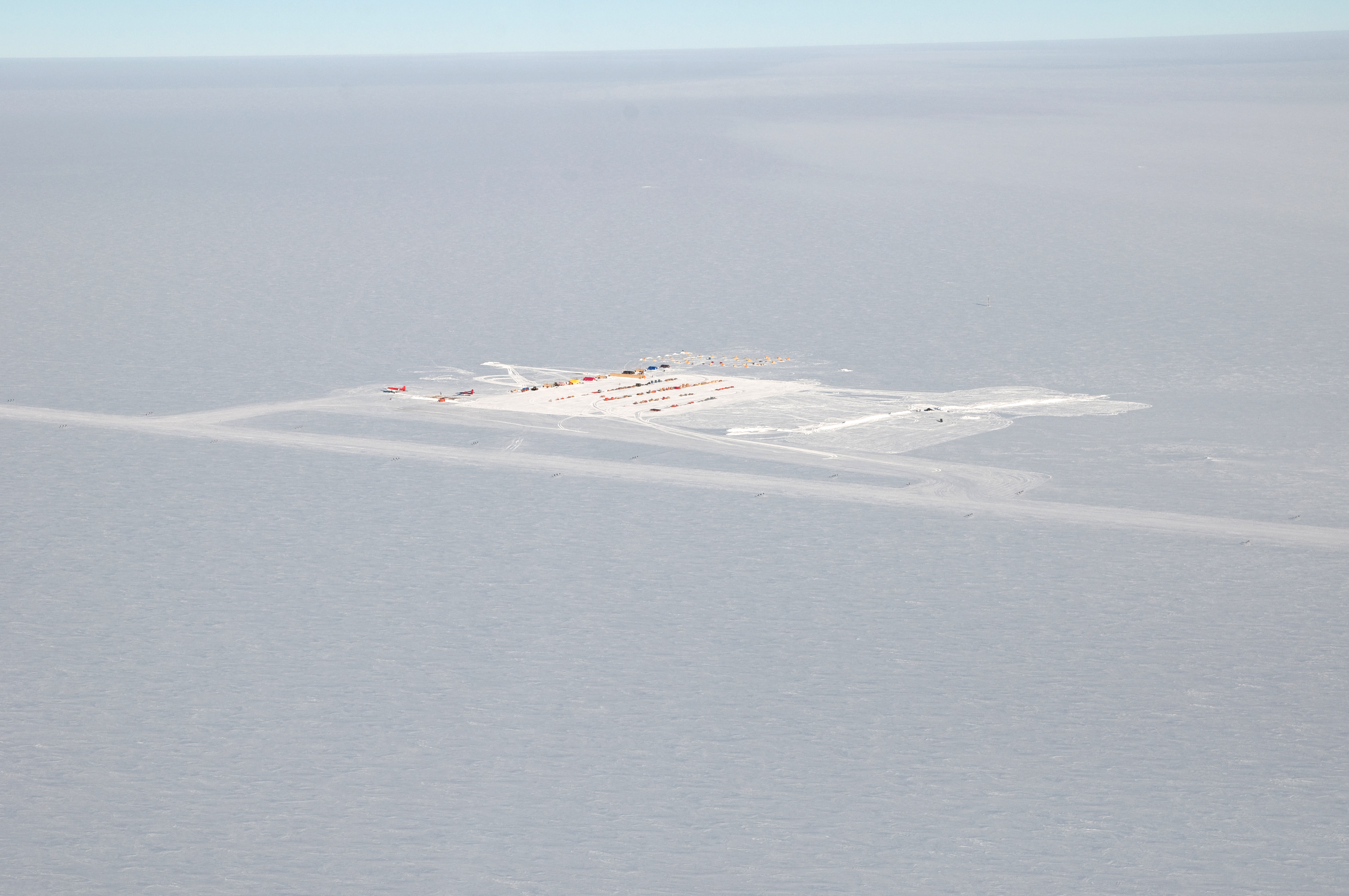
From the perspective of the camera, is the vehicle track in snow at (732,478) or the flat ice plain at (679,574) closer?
the flat ice plain at (679,574)

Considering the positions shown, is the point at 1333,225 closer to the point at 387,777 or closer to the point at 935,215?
the point at 935,215

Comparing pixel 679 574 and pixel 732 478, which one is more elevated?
pixel 732 478

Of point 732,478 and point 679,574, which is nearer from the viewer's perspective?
point 679,574

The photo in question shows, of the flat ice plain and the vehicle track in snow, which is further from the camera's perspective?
the vehicle track in snow
